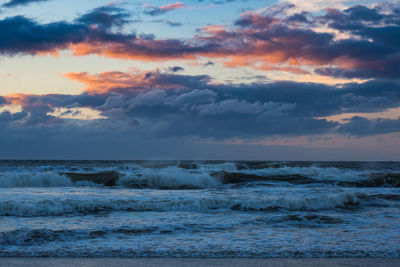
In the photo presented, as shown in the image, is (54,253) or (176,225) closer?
Result: (54,253)

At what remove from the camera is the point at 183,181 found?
23312 mm

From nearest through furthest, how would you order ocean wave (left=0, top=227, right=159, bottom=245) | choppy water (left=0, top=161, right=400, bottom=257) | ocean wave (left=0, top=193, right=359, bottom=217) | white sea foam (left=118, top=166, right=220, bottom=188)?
choppy water (left=0, top=161, right=400, bottom=257)
ocean wave (left=0, top=227, right=159, bottom=245)
ocean wave (left=0, top=193, right=359, bottom=217)
white sea foam (left=118, top=166, right=220, bottom=188)

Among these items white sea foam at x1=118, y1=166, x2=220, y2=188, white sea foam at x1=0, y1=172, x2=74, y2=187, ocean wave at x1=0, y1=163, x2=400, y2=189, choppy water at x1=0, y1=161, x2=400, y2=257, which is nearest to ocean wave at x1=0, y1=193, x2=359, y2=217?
choppy water at x1=0, y1=161, x2=400, y2=257

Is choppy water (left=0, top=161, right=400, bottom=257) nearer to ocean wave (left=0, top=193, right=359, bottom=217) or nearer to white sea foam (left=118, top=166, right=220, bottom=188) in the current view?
ocean wave (left=0, top=193, right=359, bottom=217)

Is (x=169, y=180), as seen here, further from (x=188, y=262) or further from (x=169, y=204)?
(x=188, y=262)

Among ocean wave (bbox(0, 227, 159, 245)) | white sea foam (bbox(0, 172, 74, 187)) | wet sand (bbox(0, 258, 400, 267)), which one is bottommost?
wet sand (bbox(0, 258, 400, 267))

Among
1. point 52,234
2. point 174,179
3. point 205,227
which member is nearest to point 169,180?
point 174,179

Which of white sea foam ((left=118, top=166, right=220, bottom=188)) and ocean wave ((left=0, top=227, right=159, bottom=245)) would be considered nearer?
ocean wave ((left=0, top=227, right=159, bottom=245))

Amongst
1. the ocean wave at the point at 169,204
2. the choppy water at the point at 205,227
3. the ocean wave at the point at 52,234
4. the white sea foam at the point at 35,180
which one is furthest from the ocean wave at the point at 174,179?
the ocean wave at the point at 52,234

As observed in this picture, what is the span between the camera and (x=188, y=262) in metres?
6.30

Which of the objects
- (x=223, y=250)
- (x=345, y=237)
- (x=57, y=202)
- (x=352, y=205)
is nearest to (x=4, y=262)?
(x=223, y=250)

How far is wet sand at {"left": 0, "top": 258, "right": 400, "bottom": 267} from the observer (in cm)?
614

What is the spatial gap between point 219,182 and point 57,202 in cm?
1351

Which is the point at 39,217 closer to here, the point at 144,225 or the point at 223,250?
the point at 144,225
